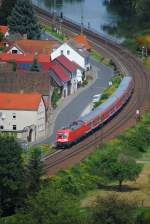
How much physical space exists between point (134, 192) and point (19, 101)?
13795mm

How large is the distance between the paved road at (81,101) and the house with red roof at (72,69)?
947mm

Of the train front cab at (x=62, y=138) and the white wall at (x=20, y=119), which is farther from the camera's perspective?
the white wall at (x=20, y=119)

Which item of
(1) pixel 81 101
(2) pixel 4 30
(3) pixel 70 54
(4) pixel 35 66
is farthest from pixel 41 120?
(2) pixel 4 30

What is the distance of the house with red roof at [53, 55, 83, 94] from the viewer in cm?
7344

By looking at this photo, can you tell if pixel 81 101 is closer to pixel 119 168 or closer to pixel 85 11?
pixel 119 168

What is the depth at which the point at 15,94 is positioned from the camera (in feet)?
201

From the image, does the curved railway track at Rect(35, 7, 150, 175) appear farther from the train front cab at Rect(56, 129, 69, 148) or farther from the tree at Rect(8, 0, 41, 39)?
the tree at Rect(8, 0, 41, 39)

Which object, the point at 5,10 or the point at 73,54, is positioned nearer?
the point at 73,54

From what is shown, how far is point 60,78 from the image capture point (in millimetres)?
70000

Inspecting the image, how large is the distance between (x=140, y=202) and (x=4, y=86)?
70.3 ft

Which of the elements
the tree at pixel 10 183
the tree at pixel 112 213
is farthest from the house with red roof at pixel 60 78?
the tree at pixel 112 213

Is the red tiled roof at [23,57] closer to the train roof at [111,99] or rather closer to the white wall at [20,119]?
the train roof at [111,99]

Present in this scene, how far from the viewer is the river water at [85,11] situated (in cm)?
11169

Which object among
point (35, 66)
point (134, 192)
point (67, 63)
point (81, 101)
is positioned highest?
point (67, 63)
